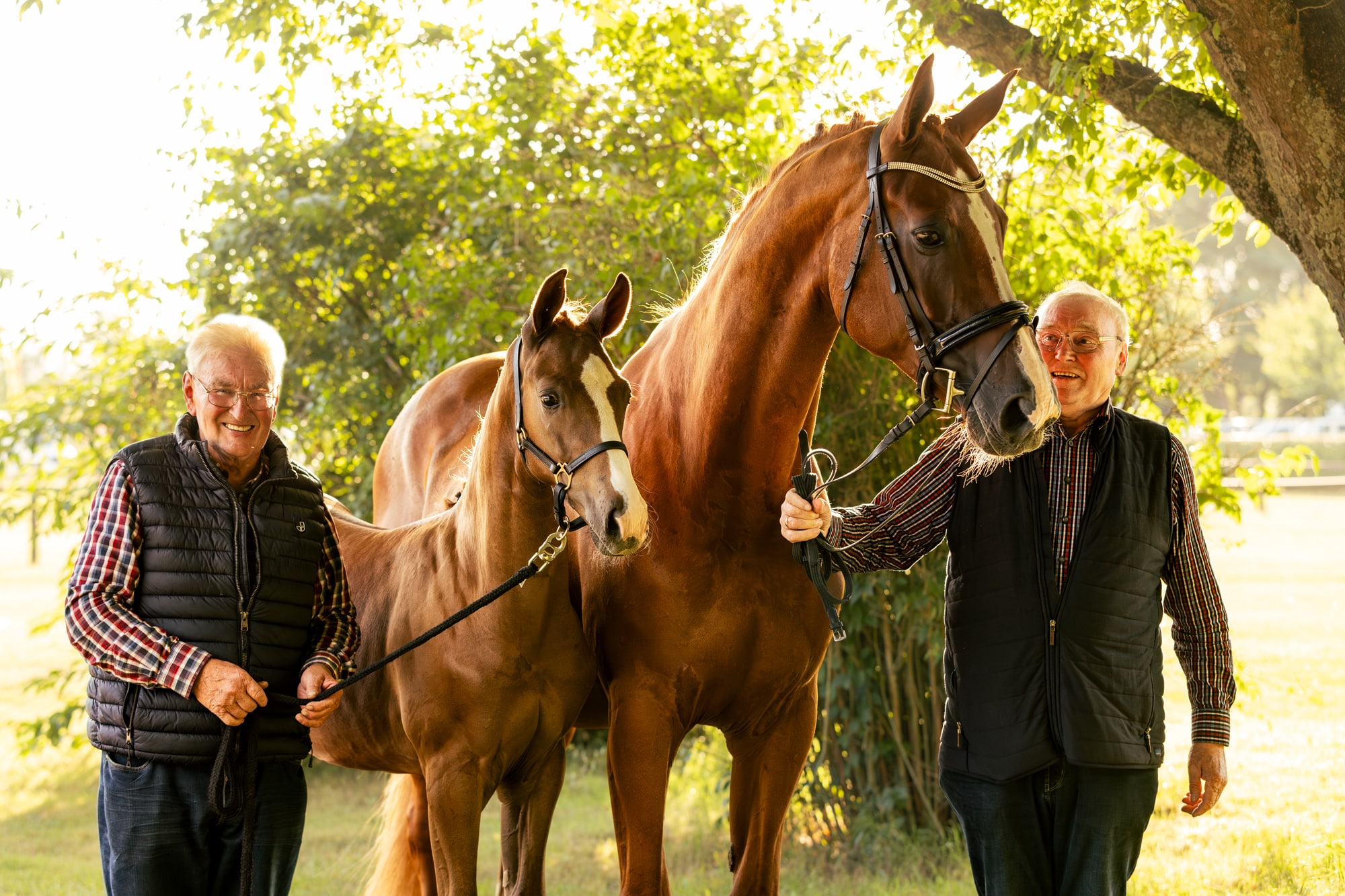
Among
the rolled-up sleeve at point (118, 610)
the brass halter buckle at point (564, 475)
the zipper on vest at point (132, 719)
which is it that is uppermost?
the brass halter buckle at point (564, 475)

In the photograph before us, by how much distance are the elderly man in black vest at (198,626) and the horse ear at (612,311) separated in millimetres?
795

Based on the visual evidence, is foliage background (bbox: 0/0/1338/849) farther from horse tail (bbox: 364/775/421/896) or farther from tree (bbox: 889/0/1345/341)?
horse tail (bbox: 364/775/421/896)

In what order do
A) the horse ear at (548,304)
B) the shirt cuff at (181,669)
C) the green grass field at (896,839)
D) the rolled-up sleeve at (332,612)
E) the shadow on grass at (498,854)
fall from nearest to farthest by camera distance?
the shirt cuff at (181,669) → the horse ear at (548,304) → the rolled-up sleeve at (332,612) → the green grass field at (896,839) → the shadow on grass at (498,854)

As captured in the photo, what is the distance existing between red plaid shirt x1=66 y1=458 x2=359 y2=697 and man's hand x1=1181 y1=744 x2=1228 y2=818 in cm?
227

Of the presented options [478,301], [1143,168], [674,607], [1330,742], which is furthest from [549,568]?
[1330,742]

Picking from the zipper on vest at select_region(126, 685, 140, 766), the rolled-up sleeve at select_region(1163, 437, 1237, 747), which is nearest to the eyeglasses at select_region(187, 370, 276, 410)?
the zipper on vest at select_region(126, 685, 140, 766)

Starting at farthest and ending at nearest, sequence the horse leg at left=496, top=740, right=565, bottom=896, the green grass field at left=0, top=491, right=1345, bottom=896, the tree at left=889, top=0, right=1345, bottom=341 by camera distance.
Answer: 1. the green grass field at left=0, top=491, right=1345, bottom=896
2. the tree at left=889, top=0, right=1345, bottom=341
3. the horse leg at left=496, top=740, right=565, bottom=896

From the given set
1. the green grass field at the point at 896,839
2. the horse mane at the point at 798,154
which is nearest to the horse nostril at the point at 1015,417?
the horse mane at the point at 798,154

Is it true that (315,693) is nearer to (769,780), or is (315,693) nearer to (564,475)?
(564,475)

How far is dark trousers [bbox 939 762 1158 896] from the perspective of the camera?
2383 millimetres

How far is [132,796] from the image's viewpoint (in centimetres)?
251

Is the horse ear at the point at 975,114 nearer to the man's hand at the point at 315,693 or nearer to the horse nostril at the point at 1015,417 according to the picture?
the horse nostril at the point at 1015,417

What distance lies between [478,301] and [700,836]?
316cm

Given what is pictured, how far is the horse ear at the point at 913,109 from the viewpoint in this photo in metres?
2.24
